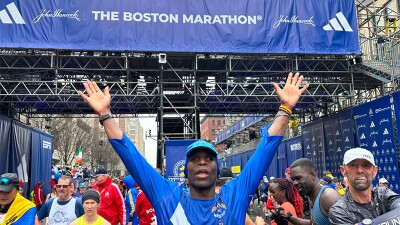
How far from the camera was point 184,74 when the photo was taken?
57.7ft

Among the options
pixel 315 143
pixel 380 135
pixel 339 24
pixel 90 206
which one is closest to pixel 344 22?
pixel 339 24

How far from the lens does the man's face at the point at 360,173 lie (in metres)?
2.66

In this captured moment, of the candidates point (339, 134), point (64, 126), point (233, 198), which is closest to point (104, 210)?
point (233, 198)

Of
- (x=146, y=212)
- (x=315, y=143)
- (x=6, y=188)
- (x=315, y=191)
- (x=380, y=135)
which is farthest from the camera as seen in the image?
(x=315, y=143)

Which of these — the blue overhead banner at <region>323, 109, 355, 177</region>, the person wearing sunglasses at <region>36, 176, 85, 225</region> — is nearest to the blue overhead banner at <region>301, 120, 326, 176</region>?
the blue overhead banner at <region>323, 109, 355, 177</region>

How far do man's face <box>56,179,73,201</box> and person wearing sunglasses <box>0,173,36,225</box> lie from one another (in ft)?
2.78

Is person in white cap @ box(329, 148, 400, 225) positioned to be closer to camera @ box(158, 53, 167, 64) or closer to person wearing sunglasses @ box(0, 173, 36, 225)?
person wearing sunglasses @ box(0, 173, 36, 225)

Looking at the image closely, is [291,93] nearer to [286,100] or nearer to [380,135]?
[286,100]

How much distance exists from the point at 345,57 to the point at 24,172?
551 inches

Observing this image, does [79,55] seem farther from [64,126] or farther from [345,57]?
[64,126]

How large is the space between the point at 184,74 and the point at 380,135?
8.59 metres

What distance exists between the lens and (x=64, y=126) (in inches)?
1427

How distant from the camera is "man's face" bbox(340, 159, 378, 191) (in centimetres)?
266

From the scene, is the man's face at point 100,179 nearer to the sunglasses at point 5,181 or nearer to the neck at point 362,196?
the sunglasses at point 5,181
